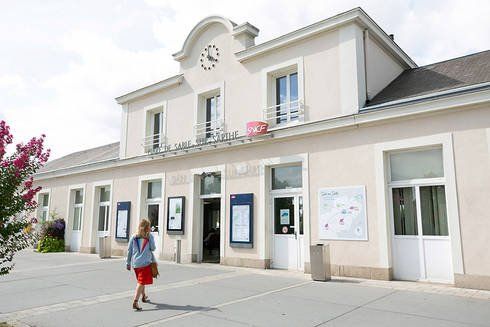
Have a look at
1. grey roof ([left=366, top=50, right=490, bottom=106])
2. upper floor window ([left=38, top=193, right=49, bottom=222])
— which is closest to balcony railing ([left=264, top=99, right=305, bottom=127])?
grey roof ([left=366, top=50, right=490, bottom=106])

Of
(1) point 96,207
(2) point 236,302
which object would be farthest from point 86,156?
(2) point 236,302

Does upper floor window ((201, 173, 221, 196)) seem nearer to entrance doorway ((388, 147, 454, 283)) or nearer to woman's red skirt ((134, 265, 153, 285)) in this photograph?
entrance doorway ((388, 147, 454, 283))

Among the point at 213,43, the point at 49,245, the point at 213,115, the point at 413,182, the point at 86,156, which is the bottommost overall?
the point at 49,245

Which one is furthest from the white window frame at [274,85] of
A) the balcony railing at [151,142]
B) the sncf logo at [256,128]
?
the balcony railing at [151,142]

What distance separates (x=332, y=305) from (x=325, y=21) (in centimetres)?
745

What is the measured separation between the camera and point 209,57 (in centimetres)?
1367

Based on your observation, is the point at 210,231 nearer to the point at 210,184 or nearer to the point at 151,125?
the point at 210,184

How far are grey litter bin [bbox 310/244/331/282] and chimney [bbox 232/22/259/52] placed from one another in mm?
7001

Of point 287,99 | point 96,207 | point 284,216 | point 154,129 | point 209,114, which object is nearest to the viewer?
point 284,216

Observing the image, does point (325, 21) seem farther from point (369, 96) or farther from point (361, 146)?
point (361, 146)

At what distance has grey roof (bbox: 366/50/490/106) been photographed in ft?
30.9

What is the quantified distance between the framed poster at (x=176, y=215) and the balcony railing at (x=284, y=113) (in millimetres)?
4314

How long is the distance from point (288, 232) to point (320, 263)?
2089 mm

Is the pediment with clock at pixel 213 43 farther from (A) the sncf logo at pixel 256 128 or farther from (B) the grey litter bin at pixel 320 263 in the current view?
(B) the grey litter bin at pixel 320 263
